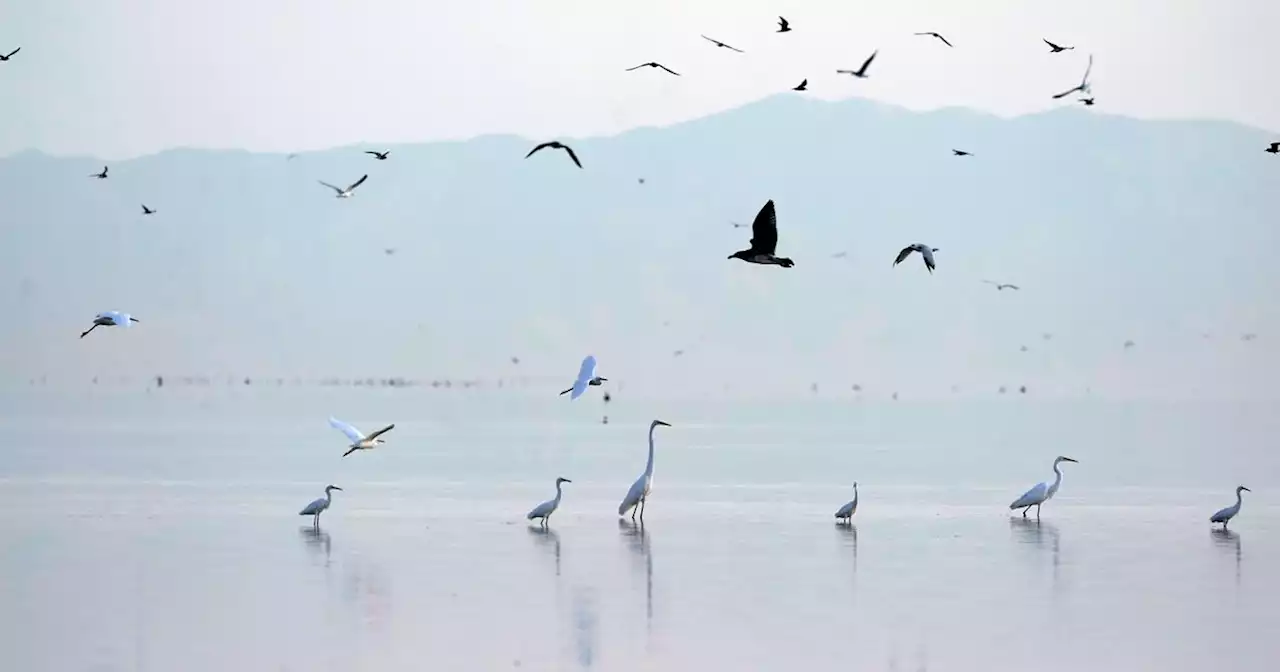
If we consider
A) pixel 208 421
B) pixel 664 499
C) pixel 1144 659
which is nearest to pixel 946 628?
pixel 1144 659

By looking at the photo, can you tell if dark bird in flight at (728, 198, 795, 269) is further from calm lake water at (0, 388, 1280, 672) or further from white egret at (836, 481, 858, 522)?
white egret at (836, 481, 858, 522)

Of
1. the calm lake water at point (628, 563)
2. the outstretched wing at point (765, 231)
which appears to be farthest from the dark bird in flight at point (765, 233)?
the calm lake water at point (628, 563)

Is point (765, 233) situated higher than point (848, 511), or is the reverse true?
point (765, 233)

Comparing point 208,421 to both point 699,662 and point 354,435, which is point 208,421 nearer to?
point 354,435

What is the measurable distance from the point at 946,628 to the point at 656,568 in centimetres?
457

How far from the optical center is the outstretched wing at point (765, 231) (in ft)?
59.4

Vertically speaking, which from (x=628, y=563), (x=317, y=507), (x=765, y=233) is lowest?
(x=628, y=563)

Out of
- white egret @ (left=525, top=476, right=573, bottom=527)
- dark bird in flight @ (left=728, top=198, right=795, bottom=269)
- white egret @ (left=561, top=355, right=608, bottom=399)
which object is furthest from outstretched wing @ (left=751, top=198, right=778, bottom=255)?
white egret @ (left=525, top=476, right=573, bottom=527)

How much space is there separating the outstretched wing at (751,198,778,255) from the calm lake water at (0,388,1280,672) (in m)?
3.23

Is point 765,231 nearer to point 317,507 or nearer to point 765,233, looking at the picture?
point 765,233

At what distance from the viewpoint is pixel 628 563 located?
2086 cm

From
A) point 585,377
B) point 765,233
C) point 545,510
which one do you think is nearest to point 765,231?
point 765,233

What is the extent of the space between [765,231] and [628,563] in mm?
4396

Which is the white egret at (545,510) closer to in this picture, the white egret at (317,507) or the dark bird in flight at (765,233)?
the white egret at (317,507)
